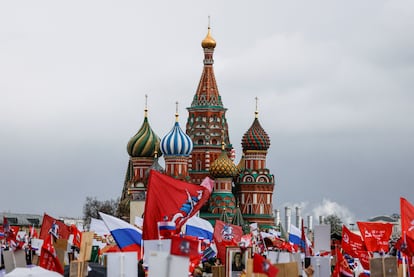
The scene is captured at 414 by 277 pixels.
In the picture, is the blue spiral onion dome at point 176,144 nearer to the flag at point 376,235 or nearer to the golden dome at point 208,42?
the golden dome at point 208,42

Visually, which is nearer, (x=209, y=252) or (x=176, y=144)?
(x=209, y=252)

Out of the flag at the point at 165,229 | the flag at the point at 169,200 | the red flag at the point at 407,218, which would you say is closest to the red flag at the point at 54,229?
the flag at the point at 169,200

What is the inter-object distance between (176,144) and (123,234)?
4289 centimetres

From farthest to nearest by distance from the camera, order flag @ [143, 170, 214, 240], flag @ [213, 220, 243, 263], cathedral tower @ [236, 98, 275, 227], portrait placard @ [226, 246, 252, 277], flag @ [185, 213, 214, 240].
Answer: cathedral tower @ [236, 98, 275, 227] → flag @ [185, 213, 214, 240] → flag @ [213, 220, 243, 263] → portrait placard @ [226, 246, 252, 277] → flag @ [143, 170, 214, 240]

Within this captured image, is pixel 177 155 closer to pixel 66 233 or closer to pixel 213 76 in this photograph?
pixel 213 76

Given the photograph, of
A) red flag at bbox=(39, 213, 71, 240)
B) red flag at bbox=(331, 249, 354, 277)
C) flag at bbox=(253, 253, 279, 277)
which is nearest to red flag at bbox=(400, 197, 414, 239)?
red flag at bbox=(331, 249, 354, 277)

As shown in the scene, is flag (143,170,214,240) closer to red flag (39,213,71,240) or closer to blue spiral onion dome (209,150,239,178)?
red flag (39,213,71,240)

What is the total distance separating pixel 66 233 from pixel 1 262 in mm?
5274

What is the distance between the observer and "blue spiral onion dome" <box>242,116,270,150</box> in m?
63.5

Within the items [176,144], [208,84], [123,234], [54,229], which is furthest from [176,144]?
[123,234]

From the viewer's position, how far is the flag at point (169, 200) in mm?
15461

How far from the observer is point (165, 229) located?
15.2 meters

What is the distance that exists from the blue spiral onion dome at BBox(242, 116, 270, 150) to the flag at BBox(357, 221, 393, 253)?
147 ft

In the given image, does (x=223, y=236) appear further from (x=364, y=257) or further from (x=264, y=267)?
(x=264, y=267)
